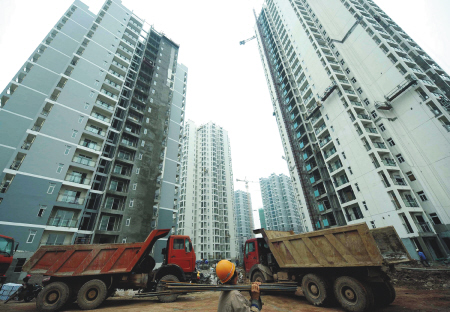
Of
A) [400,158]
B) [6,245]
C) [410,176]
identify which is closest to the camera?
[6,245]

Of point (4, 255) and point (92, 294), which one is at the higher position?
point (4, 255)

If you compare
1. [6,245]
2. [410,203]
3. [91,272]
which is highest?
[410,203]

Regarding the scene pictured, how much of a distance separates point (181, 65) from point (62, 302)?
2030 inches

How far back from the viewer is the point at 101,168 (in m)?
28.8

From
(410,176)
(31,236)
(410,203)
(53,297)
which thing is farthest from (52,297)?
(410,176)

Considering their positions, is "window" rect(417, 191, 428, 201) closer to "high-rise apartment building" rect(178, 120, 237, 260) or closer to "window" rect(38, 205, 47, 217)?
"window" rect(38, 205, 47, 217)

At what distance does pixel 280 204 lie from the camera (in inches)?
3967

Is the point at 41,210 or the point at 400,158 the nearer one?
the point at 41,210

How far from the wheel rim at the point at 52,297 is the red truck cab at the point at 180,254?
4.50 meters

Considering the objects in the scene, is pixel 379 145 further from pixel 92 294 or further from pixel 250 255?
pixel 92 294

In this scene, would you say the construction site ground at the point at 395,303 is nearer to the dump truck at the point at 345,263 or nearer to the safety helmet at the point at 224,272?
the dump truck at the point at 345,263

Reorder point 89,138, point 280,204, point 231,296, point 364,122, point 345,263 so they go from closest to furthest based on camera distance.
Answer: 1. point 231,296
2. point 345,263
3. point 89,138
4. point 364,122
5. point 280,204

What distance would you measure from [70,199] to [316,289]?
27.9m

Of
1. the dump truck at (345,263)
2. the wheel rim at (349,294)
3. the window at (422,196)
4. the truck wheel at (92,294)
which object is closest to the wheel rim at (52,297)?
the truck wheel at (92,294)
